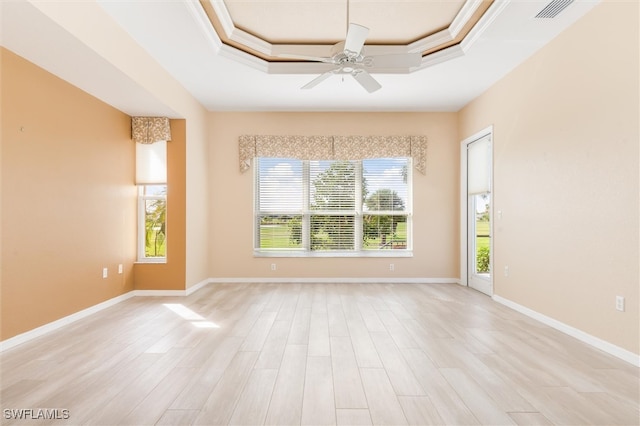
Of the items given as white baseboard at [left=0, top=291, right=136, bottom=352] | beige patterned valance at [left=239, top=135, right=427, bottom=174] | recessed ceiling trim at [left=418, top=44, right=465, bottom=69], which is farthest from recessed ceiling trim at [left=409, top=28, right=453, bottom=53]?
white baseboard at [left=0, top=291, right=136, bottom=352]

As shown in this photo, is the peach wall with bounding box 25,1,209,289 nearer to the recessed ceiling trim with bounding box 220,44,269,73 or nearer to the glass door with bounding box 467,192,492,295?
the recessed ceiling trim with bounding box 220,44,269,73

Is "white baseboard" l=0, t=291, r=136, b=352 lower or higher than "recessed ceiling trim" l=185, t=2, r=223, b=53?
lower

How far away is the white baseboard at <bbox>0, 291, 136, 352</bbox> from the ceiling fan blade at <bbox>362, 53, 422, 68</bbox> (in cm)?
395

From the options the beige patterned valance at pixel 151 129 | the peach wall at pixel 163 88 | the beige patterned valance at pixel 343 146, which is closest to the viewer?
the peach wall at pixel 163 88

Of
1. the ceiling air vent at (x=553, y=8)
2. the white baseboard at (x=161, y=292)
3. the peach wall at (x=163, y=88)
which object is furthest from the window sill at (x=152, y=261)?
the ceiling air vent at (x=553, y=8)

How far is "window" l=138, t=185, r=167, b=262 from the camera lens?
16.6ft

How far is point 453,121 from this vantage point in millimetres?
5980

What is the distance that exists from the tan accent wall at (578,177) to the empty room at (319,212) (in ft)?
0.08

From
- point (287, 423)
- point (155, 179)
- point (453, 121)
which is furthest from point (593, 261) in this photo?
point (155, 179)

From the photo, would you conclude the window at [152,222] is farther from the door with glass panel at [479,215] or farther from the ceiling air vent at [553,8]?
the ceiling air vent at [553,8]

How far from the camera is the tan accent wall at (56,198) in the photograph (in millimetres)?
3000

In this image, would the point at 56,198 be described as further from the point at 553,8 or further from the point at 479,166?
the point at 479,166

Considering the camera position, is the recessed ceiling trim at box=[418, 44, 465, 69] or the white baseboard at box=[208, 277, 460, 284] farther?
the white baseboard at box=[208, 277, 460, 284]

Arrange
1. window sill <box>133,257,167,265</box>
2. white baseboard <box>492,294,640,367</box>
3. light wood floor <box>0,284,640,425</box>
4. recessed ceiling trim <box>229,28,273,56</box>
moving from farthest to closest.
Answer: window sill <box>133,257,167,265</box>, recessed ceiling trim <box>229,28,273,56</box>, white baseboard <box>492,294,640,367</box>, light wood floor <box>0,284,640,425</box>
